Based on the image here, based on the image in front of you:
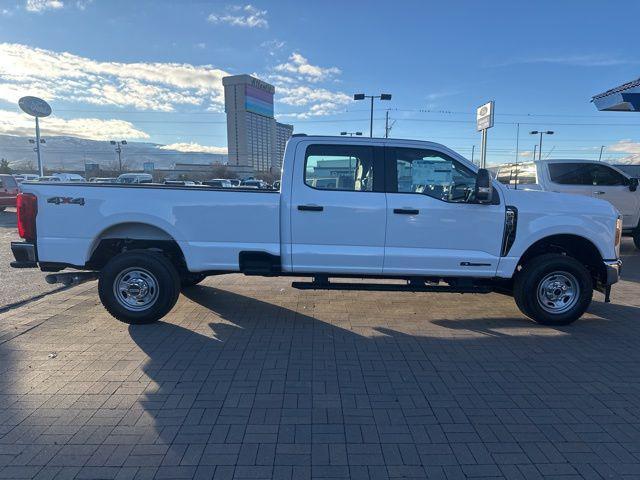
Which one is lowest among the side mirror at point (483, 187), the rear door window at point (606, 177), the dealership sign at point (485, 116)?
the side mirror at point (483, 187)

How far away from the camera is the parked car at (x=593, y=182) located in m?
10.4

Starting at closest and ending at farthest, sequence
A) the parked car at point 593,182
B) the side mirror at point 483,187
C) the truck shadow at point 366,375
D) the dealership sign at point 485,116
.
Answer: the truck shadow at point 366,375 < the side mirror at point 483,187 < the parked car at point 593,182 < the dealership sign at point 485,116

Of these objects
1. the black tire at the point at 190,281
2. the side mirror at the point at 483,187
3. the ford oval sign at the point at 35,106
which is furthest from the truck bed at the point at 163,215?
the ford oval sign at the point at 35,106

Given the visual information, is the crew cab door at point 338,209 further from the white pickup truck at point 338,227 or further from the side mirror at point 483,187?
the side mirror at point 483,187

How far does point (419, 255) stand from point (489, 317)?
1418mm

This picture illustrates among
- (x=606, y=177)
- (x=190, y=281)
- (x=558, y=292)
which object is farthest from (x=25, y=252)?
(x=606, y=177)

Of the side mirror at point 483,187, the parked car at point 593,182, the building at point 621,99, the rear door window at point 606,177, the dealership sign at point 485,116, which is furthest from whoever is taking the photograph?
the dealership sign at point 485,116

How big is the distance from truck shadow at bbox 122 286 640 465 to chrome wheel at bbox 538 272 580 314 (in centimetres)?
28

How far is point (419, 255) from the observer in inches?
201

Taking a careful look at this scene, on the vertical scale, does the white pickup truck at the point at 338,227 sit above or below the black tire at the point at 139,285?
above

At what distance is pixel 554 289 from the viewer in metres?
5.24

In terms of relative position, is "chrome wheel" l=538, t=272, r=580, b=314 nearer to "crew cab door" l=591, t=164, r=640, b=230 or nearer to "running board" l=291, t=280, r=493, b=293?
"running board" l=291, t=280, r=493, b=293

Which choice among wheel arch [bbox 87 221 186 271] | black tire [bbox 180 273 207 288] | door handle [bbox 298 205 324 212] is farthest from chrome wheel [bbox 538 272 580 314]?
black tire [bbox 180 273 207 288]

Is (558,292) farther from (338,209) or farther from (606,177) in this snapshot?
(606,177)
